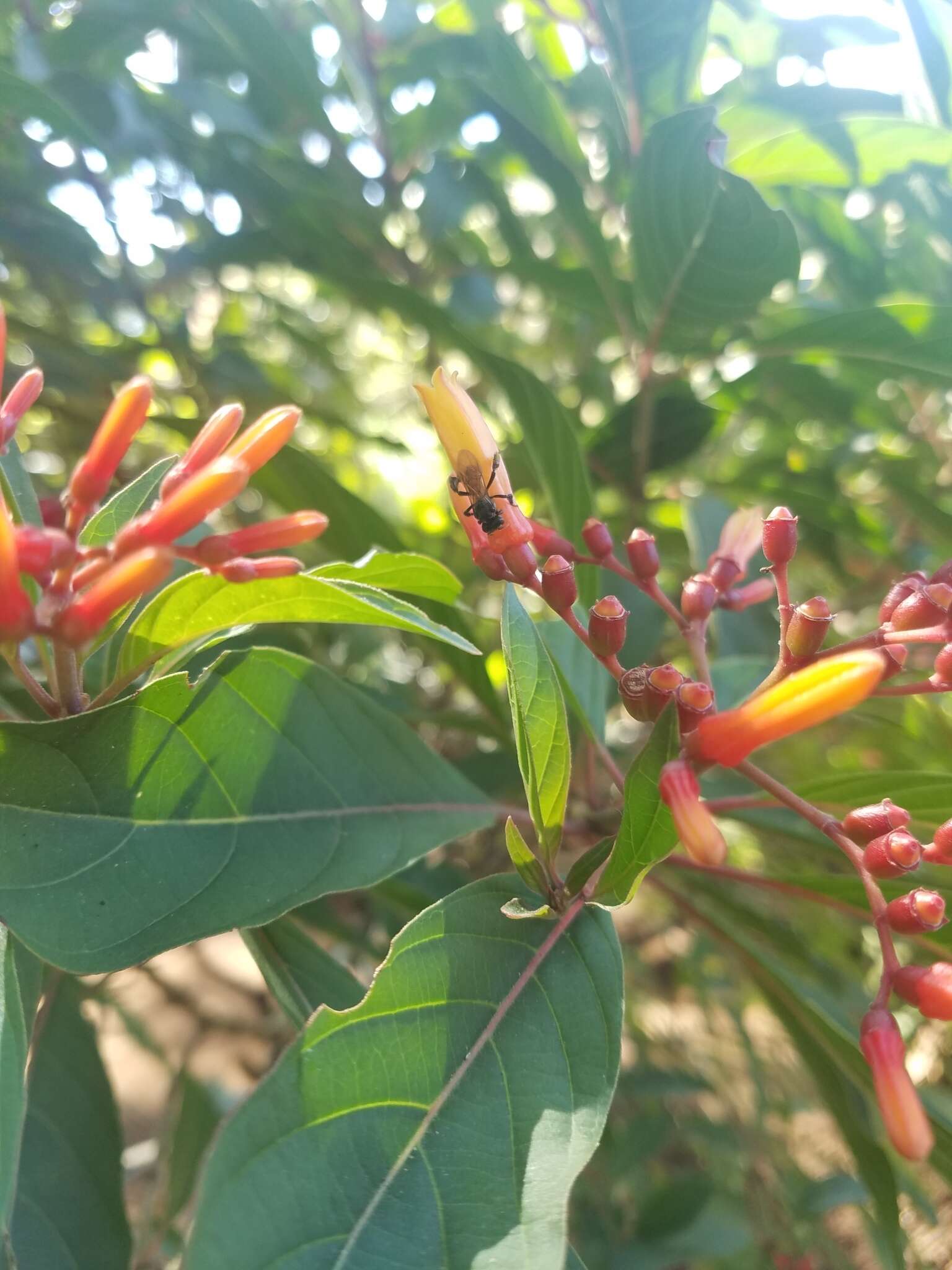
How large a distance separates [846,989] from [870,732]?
2.17 feet

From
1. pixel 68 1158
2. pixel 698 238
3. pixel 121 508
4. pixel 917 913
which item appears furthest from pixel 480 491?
pixel 68 1158

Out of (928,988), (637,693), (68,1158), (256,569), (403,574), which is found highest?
(256,569)

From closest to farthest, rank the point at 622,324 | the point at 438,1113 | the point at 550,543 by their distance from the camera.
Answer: the point at 438,1113 < the point at 550,543 < the point at 622,324

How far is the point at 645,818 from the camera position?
632mm

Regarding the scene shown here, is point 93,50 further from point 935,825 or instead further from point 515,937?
point 935,825

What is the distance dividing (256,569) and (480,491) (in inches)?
14.3

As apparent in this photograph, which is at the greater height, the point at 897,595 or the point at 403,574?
the point at 403,574

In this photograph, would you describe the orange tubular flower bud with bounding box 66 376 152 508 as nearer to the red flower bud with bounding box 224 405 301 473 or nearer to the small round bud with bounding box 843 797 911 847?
the red flower bud with bounding box 224 405 301 473

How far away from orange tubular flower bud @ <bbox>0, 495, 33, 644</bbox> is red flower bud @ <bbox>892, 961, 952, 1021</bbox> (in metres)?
0.71

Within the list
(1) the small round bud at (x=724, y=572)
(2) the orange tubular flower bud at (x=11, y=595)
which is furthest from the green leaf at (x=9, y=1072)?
(1) the small round bud at (x=724, y=572)

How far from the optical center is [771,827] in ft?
4.08

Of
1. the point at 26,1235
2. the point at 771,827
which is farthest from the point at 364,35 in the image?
the point at 26,1235

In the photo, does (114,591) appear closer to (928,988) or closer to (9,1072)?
(9,1072)

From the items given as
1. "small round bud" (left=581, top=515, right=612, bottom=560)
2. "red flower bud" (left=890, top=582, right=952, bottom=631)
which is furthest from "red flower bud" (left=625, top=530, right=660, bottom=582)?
"red flower bud" (left=890, top=582, right=952, bottom=631)
